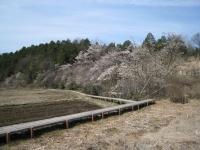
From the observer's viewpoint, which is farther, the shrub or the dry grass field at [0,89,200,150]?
the shrub

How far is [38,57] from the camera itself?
192ft

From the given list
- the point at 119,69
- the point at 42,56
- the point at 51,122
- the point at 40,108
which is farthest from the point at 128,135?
the point at 42,56

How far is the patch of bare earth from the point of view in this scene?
1045 cm

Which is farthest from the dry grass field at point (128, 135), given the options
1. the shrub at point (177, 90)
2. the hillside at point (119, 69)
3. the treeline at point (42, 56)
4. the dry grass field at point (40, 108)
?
the treeline at point (42, 56)

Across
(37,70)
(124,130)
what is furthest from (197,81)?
(37,70)

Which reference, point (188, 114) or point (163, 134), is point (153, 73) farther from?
point (163, 134)

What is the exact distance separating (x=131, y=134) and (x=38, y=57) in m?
48.9

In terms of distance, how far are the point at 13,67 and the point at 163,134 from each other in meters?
56.3

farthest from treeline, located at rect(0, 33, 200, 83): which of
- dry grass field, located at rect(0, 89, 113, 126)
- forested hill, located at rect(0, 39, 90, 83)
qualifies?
dry grass field, located at rect(0, 89, 113, 126)

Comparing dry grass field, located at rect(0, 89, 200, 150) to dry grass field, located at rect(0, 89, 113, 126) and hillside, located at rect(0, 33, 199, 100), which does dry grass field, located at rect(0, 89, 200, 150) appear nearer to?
dry grass field, located at rect(0, 89, 113, 126)

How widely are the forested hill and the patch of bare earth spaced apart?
3238 centimetres

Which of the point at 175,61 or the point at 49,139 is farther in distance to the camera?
the point at 175,61

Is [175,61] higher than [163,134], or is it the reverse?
[175,61]

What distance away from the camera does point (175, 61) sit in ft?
88.8
